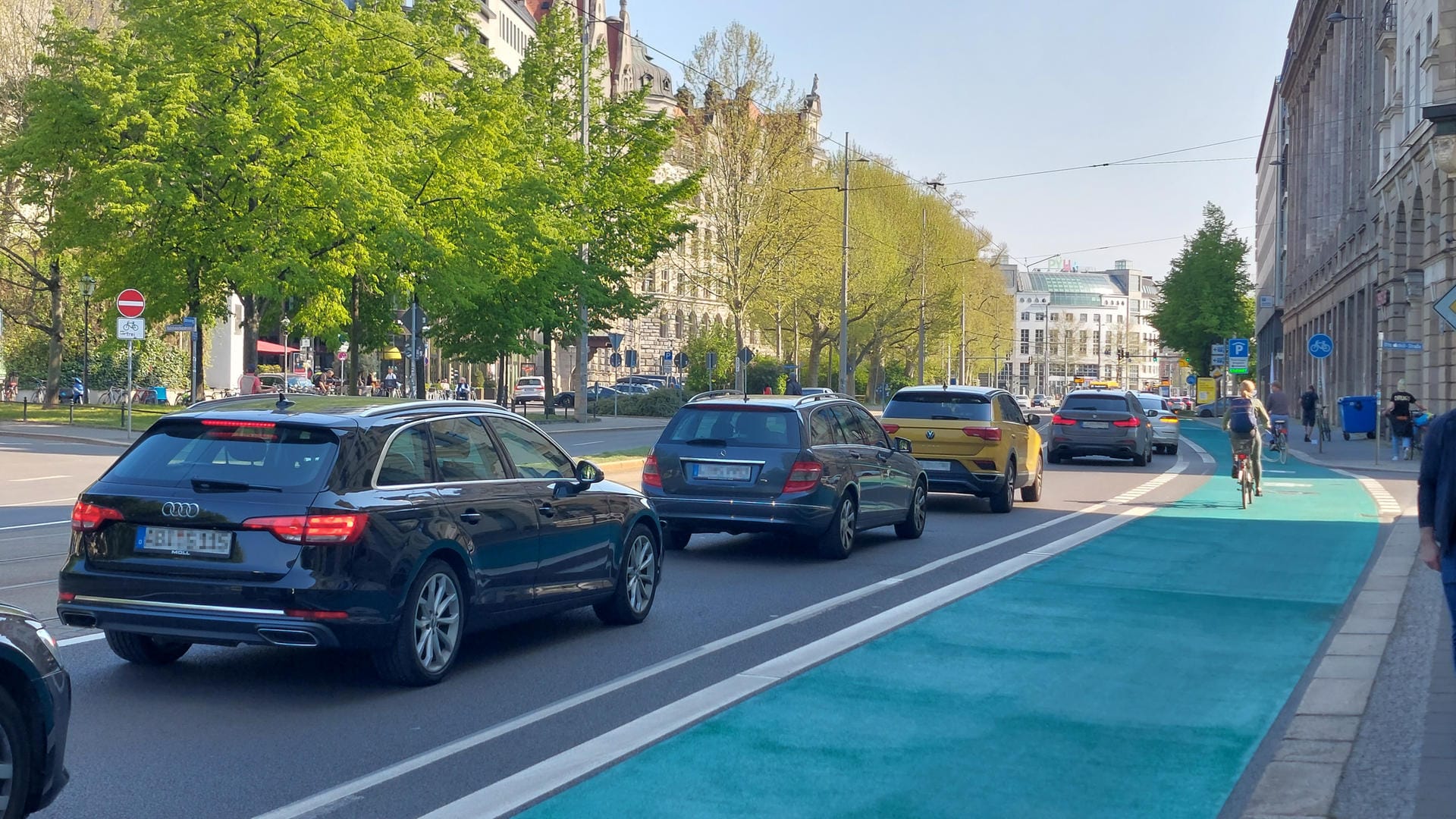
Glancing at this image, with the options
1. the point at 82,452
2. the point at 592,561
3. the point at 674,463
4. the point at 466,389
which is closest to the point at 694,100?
the point at 466,389

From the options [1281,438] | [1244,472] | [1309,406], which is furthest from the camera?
[1309,406]

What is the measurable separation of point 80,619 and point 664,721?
281cm

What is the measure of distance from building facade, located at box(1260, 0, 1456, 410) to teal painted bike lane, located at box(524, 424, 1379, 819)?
46.9 feet

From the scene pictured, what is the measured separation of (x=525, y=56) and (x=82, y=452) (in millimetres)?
27358

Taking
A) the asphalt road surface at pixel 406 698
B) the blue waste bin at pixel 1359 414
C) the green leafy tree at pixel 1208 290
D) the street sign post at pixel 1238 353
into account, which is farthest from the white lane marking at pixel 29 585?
the green leafy tree at pixel 1208 290

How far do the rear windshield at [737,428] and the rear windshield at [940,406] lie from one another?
19.0 ft

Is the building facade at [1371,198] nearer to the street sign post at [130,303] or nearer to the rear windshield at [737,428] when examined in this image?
the rear windshield at [737,428]

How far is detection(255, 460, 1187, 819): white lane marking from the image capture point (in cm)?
550

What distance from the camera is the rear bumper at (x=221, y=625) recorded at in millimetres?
6980

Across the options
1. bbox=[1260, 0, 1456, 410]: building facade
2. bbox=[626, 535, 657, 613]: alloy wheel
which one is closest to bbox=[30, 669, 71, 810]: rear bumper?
bbox=[626, 535, 657, 613]: alloy wheel

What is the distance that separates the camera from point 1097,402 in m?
32.2

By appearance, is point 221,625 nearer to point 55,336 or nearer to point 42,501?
point 42,501

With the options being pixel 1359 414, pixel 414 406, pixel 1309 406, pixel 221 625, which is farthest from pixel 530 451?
pixel 1309 406

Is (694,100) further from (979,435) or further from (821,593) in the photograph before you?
(821,593)
